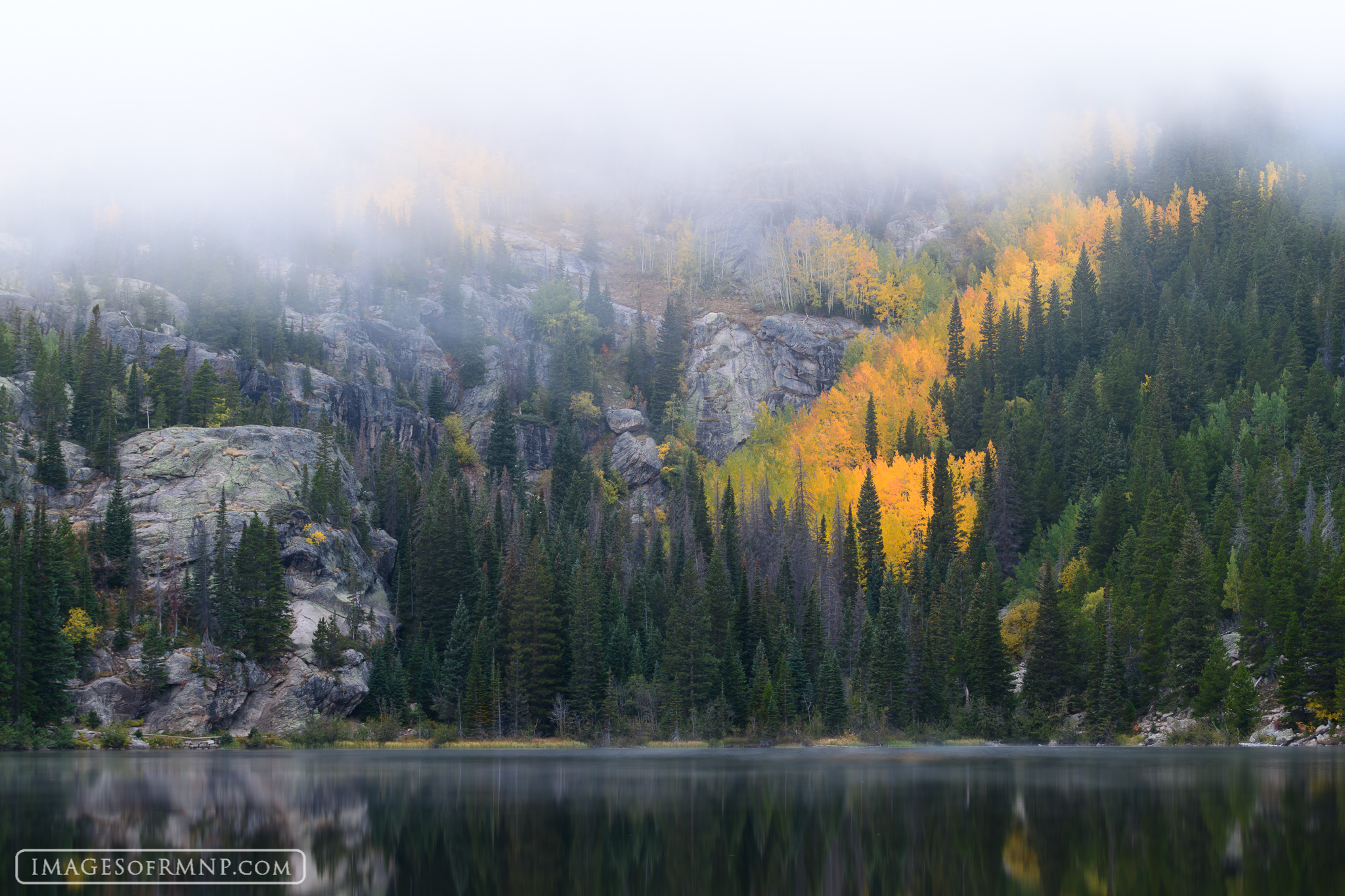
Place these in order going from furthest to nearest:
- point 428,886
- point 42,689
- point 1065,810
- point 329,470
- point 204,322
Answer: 1. point 204,322
2. point 329,470
3. point 42,689
4. point 1065,810
5. point 428,886

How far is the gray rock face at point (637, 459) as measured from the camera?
173000 millimetres

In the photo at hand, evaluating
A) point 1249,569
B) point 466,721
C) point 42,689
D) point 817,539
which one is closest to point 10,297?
point 42,689

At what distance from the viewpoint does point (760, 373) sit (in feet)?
630

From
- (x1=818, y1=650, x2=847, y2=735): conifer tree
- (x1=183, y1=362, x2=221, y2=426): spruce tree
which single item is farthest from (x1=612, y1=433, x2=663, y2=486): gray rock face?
(x1=818, y1=650, x2=847, y2=735): conifer tree

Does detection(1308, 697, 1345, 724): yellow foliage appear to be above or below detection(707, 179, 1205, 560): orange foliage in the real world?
below

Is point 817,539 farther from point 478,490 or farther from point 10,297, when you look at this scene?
point 10,297

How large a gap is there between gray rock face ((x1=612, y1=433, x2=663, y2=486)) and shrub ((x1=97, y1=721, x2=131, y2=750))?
93.1 meters

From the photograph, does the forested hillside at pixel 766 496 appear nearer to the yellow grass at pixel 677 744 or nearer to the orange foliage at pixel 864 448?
the orange foliage at pixel 864 448

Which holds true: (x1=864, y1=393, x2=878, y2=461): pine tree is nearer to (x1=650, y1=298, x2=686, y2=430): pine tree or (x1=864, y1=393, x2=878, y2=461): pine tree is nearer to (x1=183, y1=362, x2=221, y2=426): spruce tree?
(x1=650, y1=298, x2=686, y2=430): pine tree

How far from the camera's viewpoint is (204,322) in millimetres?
164250

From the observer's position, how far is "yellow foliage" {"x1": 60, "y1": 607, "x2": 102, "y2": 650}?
9362cm

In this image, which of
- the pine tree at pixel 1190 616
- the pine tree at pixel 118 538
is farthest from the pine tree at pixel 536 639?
the pine tree at pixel 1190 616

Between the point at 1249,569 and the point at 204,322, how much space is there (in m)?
144

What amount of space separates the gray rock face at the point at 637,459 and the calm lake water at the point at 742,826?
381ft
